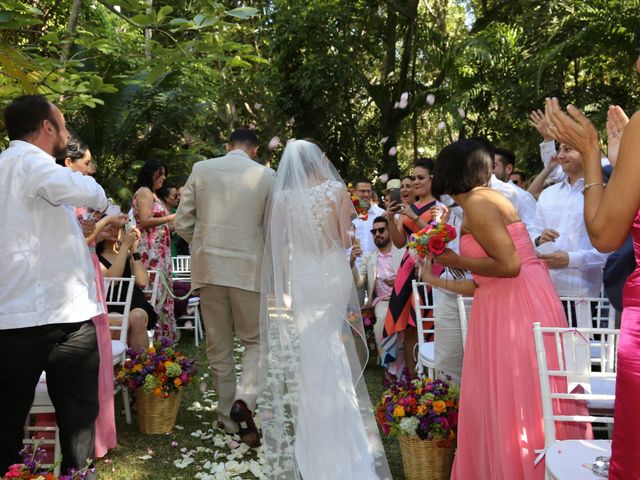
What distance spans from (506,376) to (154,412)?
2.82 m

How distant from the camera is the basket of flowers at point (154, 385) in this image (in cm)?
481

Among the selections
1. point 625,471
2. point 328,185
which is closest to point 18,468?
point 625,471

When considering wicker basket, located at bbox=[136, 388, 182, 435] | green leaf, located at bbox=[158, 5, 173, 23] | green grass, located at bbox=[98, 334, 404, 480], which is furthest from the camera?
wicker basket, located at bbox=[136, 388, 182, 435]

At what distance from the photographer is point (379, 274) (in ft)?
22.2

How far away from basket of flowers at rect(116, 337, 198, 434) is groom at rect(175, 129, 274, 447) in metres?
0.33

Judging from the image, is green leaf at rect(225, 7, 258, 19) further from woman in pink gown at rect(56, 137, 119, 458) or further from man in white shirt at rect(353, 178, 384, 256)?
man in white shirt at rect(353, 178, 384, 256)

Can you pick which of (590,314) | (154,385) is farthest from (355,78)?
(590,314)

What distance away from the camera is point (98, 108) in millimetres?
12070

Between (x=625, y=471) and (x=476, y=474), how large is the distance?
1625 mm

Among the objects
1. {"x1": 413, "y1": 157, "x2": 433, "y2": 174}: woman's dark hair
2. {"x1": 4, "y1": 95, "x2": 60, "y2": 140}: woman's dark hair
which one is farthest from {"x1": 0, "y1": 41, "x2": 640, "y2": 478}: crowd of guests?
{"x1": 413, "y1": 157, "x2": 433, "y2": 174}: woman's dark hair

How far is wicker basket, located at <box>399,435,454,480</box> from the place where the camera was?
12.7 feet

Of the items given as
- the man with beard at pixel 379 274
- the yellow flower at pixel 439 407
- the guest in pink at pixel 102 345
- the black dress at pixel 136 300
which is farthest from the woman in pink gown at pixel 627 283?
the man with beard at pixel 379 274

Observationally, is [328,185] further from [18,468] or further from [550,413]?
[18,468]

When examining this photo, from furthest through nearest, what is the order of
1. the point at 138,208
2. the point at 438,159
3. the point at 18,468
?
1. the point at 138,208
2. the point at 438,159
3. the point at 18,468
